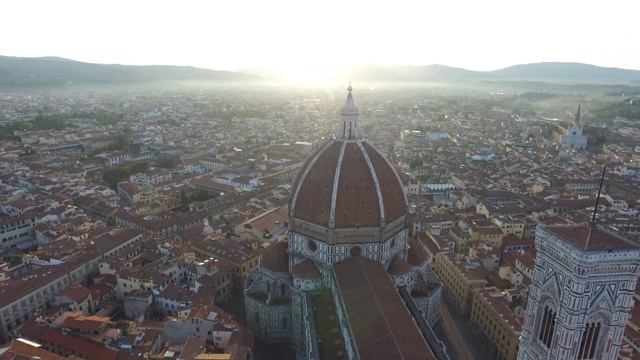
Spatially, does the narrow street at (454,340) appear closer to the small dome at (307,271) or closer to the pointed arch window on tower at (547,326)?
the small dome at (307,271)

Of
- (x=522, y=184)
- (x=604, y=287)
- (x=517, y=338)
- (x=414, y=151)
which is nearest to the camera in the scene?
(x=604, y=287)

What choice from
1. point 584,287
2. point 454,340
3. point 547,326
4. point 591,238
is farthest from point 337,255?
point 591,238

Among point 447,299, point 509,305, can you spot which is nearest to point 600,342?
point 509,305

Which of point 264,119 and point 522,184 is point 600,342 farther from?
point 264,119

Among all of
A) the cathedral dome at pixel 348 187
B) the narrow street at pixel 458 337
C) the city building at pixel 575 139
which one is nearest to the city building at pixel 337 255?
the cathedral dome at pixel 348 187

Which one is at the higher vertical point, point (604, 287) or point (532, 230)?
point (604, 287)

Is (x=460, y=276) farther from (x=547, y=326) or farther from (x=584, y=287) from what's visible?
(x=584, y=287)

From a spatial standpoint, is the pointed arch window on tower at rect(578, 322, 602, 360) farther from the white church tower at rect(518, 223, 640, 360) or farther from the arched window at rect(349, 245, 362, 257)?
the arched window at rect(349, 245, 362, 257)
